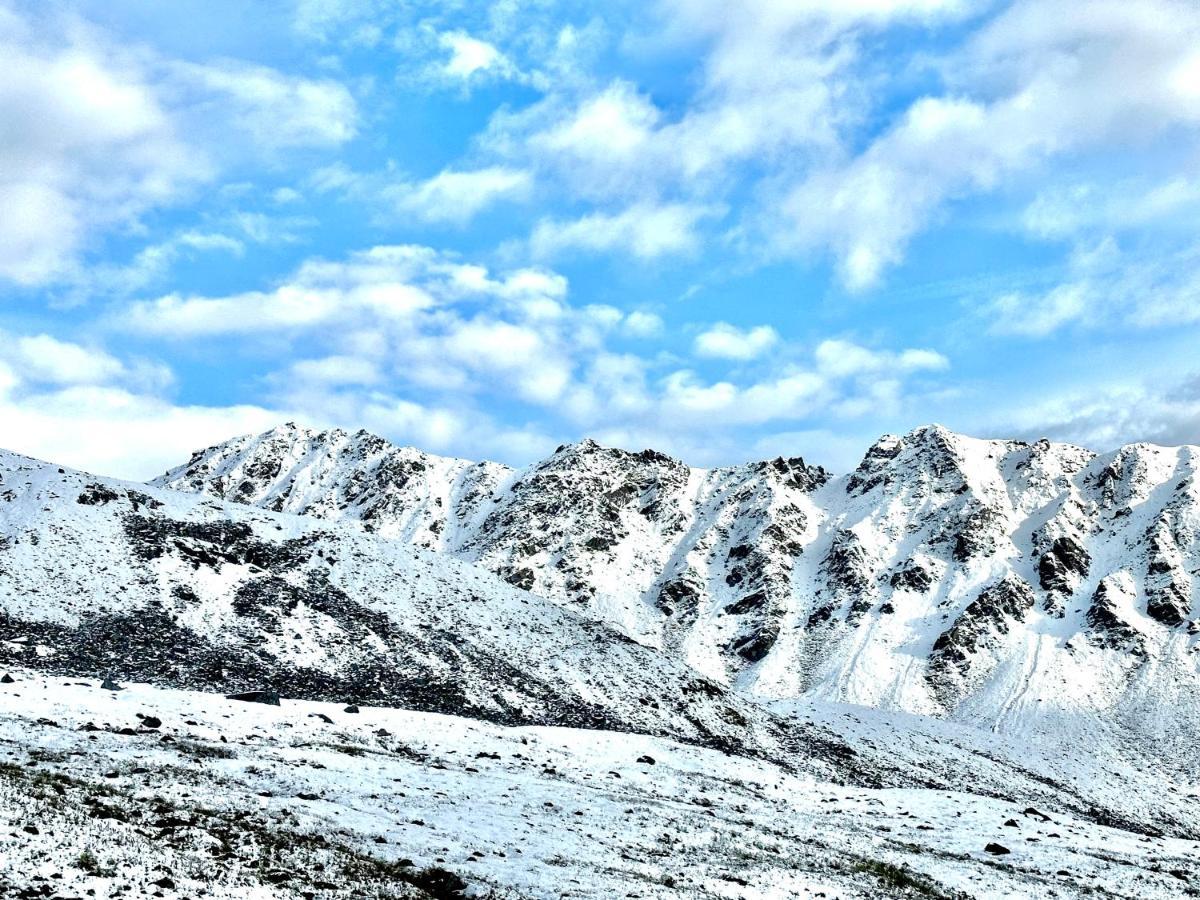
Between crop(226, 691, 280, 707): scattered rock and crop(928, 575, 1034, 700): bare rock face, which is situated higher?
crop(928, 575, 1034, 700): bare rock face

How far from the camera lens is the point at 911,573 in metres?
154

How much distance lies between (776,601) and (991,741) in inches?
2489

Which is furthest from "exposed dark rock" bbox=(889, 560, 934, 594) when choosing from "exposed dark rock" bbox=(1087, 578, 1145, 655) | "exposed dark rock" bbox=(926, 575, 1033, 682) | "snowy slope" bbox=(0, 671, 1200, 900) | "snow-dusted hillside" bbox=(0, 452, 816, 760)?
"snowy slope" bbox=(0, 671, 1200, 900)

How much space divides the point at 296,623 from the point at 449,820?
1815 inches

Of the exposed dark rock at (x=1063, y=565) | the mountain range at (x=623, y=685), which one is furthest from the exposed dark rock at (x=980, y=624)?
the exposed dark rock at (x=1063, y=565)

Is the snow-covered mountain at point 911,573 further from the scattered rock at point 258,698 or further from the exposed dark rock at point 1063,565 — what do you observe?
the scattered rock at point 258,698

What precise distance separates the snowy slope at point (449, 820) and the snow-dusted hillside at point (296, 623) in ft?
44.4

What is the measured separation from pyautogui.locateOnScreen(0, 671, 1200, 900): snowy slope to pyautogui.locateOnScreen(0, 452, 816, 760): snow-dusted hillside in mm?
13525

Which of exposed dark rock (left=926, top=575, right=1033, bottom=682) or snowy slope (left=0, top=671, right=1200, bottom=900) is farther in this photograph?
exposed dark rock (left=926, top=575, right=1033, bottom=682)

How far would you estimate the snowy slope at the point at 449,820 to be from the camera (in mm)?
21297

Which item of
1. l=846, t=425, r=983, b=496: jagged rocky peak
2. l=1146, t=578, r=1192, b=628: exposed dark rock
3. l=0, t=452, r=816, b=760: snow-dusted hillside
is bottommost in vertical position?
l=0, t=452, r=816, b=760: snow-dusted hillside

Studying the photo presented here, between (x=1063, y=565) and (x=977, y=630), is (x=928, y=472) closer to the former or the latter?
(x=1063, y=565)

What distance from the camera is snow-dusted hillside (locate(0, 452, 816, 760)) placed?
62.5 meters

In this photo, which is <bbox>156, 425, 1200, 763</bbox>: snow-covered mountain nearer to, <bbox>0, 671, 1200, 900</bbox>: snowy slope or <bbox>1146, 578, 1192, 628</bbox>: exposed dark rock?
<bbox>1146, 578, 1192, 628</bbox>: exposed dark rock
